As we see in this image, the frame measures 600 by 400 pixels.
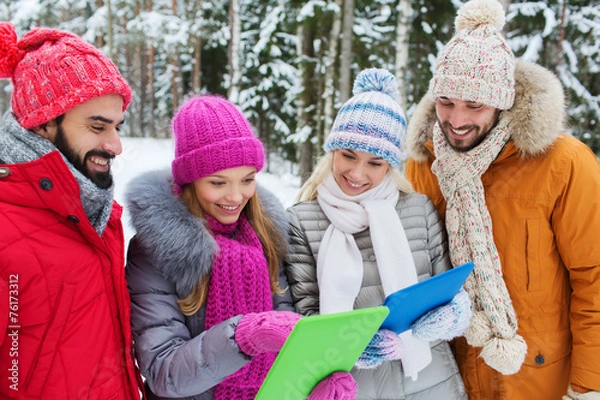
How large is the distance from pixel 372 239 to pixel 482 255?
582 mm

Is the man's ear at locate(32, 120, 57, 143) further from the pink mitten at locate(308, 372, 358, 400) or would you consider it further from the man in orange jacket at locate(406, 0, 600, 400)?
the man in orange jacket at locate(406, 0, 600, 400)

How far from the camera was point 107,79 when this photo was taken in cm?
168

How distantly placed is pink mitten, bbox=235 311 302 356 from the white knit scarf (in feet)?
1.69

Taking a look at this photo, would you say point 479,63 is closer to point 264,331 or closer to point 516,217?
point 516,217

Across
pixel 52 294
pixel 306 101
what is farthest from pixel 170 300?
pixel 306 101

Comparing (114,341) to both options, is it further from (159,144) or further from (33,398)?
(159,144)

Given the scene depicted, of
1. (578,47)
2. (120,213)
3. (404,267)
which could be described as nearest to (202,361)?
(120,213)

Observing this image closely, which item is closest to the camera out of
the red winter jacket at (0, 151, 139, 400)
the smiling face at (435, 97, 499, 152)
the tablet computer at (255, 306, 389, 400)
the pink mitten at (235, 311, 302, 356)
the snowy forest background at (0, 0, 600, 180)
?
the tablet computer at (255, 306, 389, 400)

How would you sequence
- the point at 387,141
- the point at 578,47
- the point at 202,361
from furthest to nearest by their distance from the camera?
the point at 578,47
the point at 387,141
the point at 202,361

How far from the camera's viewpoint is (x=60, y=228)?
5.14 feet

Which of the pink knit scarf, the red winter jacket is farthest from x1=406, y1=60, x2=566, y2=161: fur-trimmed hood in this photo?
the red winter jacket

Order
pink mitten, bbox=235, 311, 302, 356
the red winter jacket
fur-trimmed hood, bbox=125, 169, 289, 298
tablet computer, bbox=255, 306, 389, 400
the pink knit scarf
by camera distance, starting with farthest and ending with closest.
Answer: the pink knit scarf
fur-trimmed hood, bbox=125, 169, 289, 298
pink mitten, bbox=235, 311, 302, 356
the red winter jacket
tablet computer, bbox=255, 306, 389, 400

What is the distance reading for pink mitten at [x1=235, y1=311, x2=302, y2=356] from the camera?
1.57 meters

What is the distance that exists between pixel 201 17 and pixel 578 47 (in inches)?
505
